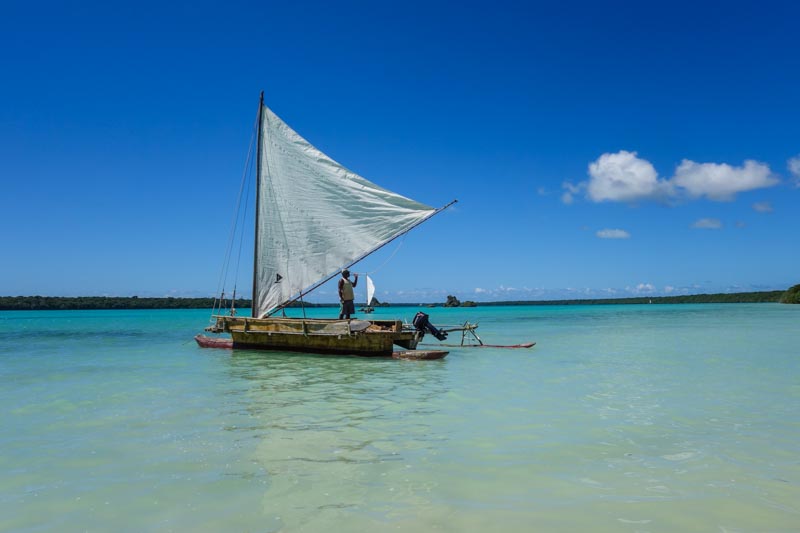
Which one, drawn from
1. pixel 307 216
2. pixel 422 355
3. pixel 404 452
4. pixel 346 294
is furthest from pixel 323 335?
pixel 404 452

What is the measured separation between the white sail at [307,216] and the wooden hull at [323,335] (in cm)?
100

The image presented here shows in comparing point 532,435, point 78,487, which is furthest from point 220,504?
point 532,435

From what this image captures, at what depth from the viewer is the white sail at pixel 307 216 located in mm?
21484

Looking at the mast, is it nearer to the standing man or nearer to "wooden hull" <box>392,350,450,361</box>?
the standing man

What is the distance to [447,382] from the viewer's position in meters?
15.4

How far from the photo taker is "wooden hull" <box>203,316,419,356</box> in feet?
68.0

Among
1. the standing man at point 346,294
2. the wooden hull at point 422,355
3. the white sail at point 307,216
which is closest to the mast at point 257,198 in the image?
the white sail at point 307,216

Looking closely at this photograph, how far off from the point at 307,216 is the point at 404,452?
15573 mm

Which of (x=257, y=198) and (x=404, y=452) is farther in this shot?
(x=257, y=198)

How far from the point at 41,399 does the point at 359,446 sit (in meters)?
9.72

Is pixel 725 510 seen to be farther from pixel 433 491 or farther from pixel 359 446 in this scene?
pixel 359 446

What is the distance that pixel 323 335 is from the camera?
21.2m

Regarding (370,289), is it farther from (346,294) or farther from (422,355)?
(422,355)

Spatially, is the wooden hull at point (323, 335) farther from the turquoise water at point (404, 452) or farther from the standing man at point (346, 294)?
the turquoise water at point (404, 452)
